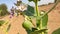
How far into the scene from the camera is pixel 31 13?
76cm

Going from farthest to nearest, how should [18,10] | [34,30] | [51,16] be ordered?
[51,16]
[18,10]
[34,30]

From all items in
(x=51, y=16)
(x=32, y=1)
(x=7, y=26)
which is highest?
(x=32, y=1)

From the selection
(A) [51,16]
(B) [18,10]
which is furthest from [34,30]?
(A) [51,16]

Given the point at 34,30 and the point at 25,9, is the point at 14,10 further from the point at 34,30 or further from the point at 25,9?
the point at 34,30

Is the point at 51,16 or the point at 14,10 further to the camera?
the point at 51,16

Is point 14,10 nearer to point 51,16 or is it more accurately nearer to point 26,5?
point 26,5

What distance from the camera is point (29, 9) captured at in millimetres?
780

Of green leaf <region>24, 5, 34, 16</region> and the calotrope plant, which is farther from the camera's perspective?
green leaf <region>24, 5, 34, 16</region>

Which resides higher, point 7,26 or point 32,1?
point 32,1

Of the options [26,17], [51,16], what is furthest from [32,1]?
[51,16]

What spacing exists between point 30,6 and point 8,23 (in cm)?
13

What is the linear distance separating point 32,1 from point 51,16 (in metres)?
19.8

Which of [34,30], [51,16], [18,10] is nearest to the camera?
[34,30]

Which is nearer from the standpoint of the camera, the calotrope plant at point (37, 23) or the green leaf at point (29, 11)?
the calotrope plant at point (37, 23)
